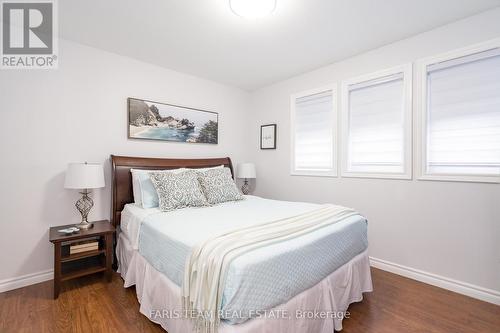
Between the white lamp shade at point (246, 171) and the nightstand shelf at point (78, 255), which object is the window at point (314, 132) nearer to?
the white lamp shade at point (246, 171)

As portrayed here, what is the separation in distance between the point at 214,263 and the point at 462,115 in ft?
8.69

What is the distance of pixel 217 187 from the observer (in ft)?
9.30

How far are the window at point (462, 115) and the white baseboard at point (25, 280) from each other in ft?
13.4

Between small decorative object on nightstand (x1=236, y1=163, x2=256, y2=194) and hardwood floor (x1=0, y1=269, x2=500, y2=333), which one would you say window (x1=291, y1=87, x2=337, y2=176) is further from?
hardwood floor (x1=0, y1=269, x2=500, y2=333)

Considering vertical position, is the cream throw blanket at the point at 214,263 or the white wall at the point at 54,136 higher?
the white wall at the point at 54,136

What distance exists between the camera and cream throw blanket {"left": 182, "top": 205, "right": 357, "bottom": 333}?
1184 millimetres

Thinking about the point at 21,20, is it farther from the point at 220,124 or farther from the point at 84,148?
the point at 220,124

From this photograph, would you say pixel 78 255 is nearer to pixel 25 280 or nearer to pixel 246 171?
pixel 25 280

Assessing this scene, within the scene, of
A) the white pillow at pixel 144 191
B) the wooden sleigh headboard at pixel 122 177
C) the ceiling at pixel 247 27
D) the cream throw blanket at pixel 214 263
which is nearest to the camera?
the cream throw blanket at pixel 214 263

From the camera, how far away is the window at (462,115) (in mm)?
2072

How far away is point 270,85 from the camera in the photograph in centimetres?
397

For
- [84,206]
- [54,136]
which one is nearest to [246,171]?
[84,206]

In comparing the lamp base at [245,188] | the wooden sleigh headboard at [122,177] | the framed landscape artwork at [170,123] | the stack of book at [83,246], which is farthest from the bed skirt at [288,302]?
the lamp base at [245,188]

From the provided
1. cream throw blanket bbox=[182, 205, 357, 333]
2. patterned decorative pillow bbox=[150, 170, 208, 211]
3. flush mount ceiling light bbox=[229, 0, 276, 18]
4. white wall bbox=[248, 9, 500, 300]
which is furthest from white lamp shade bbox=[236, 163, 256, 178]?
flush mount ceiling light bbox=[229, 0, 276, 18]
